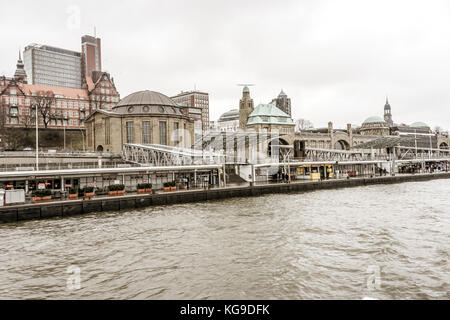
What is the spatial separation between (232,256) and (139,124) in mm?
59844

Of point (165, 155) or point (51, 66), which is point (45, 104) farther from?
point (51, 66)

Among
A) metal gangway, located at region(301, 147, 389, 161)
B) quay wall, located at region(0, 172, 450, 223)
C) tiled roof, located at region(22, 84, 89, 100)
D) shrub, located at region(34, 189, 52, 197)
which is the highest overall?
tiled roof, located at region(22, 84, 89, 100)

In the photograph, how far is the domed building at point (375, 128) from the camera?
143250 millimetres

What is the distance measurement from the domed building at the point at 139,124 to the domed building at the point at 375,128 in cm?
9368

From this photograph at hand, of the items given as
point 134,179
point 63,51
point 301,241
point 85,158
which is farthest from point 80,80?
point 301,241

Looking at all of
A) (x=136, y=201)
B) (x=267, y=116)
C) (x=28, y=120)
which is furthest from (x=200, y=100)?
(x=136, y=201)

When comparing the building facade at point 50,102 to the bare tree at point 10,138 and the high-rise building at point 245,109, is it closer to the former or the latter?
the bare tree at point 10,138

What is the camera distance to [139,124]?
241ft

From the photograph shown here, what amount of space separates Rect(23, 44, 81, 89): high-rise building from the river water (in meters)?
159

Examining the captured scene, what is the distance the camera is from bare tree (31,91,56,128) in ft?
293

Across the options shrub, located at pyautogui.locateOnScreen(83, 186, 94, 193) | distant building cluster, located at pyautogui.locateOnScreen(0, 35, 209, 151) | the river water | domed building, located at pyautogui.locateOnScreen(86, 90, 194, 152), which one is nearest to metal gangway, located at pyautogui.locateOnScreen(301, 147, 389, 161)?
distant building cluster, located at pyautogui.locateOnScreen(0, 35, 209, 151)

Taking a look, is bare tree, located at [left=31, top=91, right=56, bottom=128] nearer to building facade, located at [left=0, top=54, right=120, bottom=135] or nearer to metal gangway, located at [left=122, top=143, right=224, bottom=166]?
building facade, located at [left=0, top=54, right=120, bottom=135]

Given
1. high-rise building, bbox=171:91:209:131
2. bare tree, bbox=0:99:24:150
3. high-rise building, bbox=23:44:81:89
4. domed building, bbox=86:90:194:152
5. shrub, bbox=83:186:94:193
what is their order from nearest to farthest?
shrub, bbox=83:186:94:193 → bare tree, bbox=0:99:24:150 → domed building, bbox=86:90:194:152 → high-rise building, bbox=23:44:81:89 → high-rise building, bbox=171:91:209:131
